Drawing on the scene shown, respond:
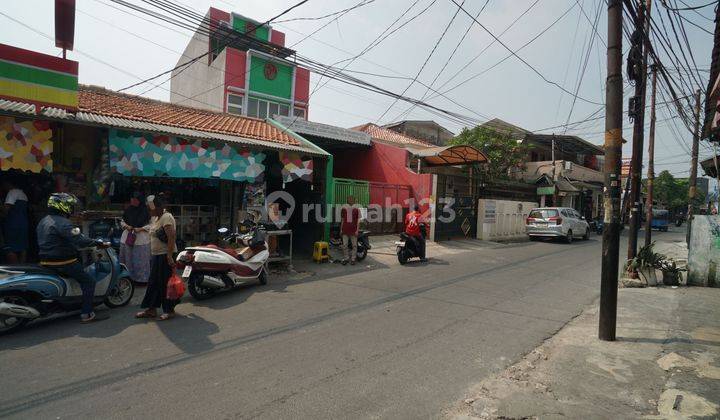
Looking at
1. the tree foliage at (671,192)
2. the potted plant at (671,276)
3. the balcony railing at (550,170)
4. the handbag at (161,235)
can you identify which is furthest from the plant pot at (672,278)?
the tree foliage at (671,192)

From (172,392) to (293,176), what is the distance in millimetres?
7720

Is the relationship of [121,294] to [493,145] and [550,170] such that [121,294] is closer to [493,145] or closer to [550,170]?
[493,145]

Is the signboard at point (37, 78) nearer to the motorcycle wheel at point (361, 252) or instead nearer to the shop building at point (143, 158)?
the shop building at point (143, 158)

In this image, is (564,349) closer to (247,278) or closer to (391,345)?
(391,345)

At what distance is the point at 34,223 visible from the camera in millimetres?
7930

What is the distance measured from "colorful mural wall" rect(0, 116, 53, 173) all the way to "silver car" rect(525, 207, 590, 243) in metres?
18.5

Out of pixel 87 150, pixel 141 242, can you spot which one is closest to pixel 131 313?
pixel 141 242

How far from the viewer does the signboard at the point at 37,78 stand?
7207 mm

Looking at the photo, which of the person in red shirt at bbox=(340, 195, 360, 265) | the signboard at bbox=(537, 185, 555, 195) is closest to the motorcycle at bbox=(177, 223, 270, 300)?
the person in red shirt at bbox=(340, 195, 360, 265)

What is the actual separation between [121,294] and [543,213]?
18.0 meters

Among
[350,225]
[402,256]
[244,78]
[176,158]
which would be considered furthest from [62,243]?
[244,78]

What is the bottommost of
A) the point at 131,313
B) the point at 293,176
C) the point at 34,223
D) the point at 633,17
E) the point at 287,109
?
the point at 131,313

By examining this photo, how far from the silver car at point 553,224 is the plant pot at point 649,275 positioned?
9619mm

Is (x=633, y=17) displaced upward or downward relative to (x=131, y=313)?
upward
